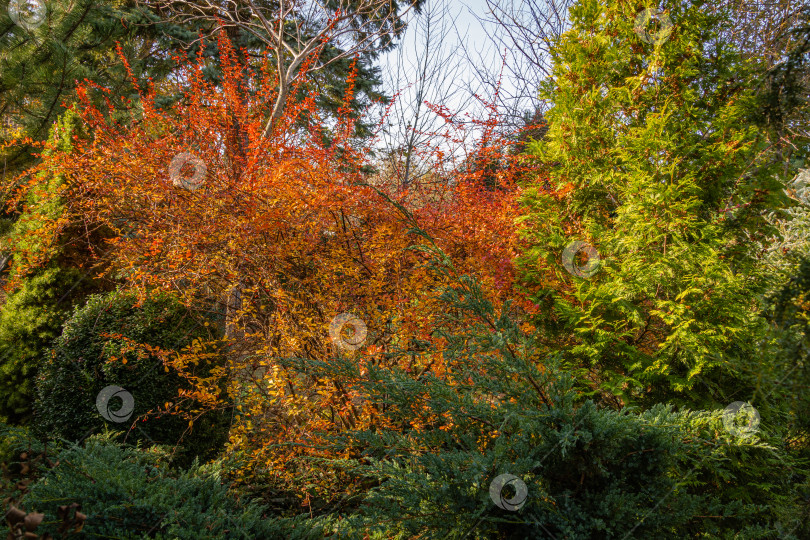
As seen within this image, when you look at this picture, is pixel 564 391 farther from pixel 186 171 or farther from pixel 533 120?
pixel 533 120

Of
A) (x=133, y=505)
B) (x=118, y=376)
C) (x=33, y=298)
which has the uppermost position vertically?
(x=33, y=298)

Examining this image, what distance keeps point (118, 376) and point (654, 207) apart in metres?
4.73

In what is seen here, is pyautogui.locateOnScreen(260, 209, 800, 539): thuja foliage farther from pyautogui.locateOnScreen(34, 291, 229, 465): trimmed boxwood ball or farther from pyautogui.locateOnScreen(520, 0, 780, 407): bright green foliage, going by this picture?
pyautogui.locateOnScreen(34, 291, 229, 465): trimmed boxwood ball

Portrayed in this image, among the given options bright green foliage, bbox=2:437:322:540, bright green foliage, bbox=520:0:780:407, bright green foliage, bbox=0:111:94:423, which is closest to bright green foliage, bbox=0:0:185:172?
bright green foliage, bbox=0:111:94:423

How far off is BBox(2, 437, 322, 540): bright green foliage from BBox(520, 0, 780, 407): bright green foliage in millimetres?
2661

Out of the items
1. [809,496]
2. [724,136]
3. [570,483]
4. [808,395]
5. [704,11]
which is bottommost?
[809,496]

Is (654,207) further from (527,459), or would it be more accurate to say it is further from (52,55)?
(52,55)

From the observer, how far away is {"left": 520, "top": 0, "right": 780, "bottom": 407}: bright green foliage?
125 inches

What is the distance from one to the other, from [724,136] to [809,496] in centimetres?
243

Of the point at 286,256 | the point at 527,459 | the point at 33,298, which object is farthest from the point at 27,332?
the point at 527,459

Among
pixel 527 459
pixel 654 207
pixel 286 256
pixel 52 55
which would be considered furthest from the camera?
pixel 52 55

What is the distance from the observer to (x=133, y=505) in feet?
6.10

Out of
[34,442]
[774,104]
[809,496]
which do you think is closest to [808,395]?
[774,104]

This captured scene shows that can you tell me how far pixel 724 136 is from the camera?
333cm
